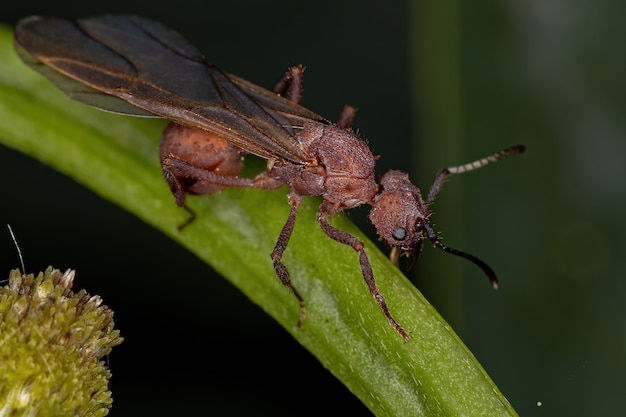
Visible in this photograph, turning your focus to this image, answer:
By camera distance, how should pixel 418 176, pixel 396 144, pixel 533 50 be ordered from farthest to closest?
pixel 396 144 → pixel 418 176 → pixel 533 50

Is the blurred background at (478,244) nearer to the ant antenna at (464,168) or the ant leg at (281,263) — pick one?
the ant antenna at (464,168)

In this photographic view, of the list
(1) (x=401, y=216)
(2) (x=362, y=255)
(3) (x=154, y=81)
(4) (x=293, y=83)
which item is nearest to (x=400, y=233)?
(1) (x=401, y=216)

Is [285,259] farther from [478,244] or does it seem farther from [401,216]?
[478,244]

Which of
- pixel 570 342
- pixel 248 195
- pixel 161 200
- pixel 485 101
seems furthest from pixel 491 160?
pixel 161 200

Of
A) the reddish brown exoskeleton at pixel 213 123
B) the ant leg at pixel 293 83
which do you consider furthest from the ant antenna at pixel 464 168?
the ant leg at pixel 293 83

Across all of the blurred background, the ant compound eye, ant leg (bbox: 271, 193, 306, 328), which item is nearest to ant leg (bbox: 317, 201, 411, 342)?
ant leg (bbox: 271, 193, 306, 328)

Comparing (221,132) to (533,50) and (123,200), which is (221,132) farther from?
(533,50)
